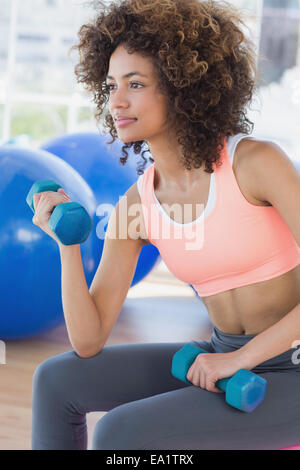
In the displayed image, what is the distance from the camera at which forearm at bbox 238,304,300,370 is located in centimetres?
105

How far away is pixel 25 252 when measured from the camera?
2057 mm

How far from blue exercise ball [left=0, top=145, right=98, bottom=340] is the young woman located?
2.75 feet

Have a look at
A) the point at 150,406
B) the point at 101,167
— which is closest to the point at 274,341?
the point at 150,406

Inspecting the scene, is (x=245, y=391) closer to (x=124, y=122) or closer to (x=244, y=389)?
(x=244, y=389)

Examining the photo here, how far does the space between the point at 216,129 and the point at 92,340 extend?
479 millimetres

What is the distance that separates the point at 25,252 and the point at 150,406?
116 cm

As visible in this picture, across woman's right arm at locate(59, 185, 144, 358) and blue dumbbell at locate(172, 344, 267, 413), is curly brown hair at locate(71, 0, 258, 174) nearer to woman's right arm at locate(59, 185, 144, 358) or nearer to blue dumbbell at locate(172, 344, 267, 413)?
woman's right arm at locate(59, 185, 144, 358)

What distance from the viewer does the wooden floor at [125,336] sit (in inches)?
66.3

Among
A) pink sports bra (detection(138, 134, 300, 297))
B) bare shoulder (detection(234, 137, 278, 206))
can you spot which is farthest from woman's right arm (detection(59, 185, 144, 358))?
bare shoulder (detection(234, 137, 278, 206))

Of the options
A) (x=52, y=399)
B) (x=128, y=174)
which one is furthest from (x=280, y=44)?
(x=52, y=399)

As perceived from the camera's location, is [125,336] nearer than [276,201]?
No

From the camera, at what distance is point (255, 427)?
38.5 inches
